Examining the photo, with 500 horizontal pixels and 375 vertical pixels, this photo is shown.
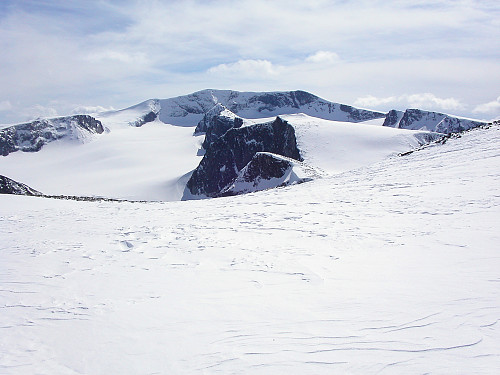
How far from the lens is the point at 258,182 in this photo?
146 feet

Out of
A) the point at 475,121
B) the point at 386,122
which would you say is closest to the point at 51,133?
the point at 386,122

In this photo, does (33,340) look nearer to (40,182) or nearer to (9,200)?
(9,200)

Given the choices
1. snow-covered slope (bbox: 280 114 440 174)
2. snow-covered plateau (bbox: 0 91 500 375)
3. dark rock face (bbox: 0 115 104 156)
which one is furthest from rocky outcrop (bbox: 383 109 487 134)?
dark rock face (bbox: 0 115 104 156)

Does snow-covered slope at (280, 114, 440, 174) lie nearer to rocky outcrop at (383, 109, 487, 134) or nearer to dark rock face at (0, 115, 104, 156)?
rocky outcrop at (383, 109, 487, 134)

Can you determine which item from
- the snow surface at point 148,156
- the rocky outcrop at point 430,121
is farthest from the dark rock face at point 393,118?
the snow surface at point 148,156

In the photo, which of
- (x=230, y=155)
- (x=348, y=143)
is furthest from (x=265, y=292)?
(x=230, y=155)

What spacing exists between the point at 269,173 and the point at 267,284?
1446 inches

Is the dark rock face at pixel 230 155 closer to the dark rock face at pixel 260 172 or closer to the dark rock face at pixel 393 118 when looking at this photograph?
the dark rock face at pixel 260 172

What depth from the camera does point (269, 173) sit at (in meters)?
43.2

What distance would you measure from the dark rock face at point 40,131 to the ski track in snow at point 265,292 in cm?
15519

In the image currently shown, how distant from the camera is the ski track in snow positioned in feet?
14.5

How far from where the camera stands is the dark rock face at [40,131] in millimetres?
141750

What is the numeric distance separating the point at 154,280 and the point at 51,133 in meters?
168

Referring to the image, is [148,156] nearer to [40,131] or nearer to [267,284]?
[40,131]
